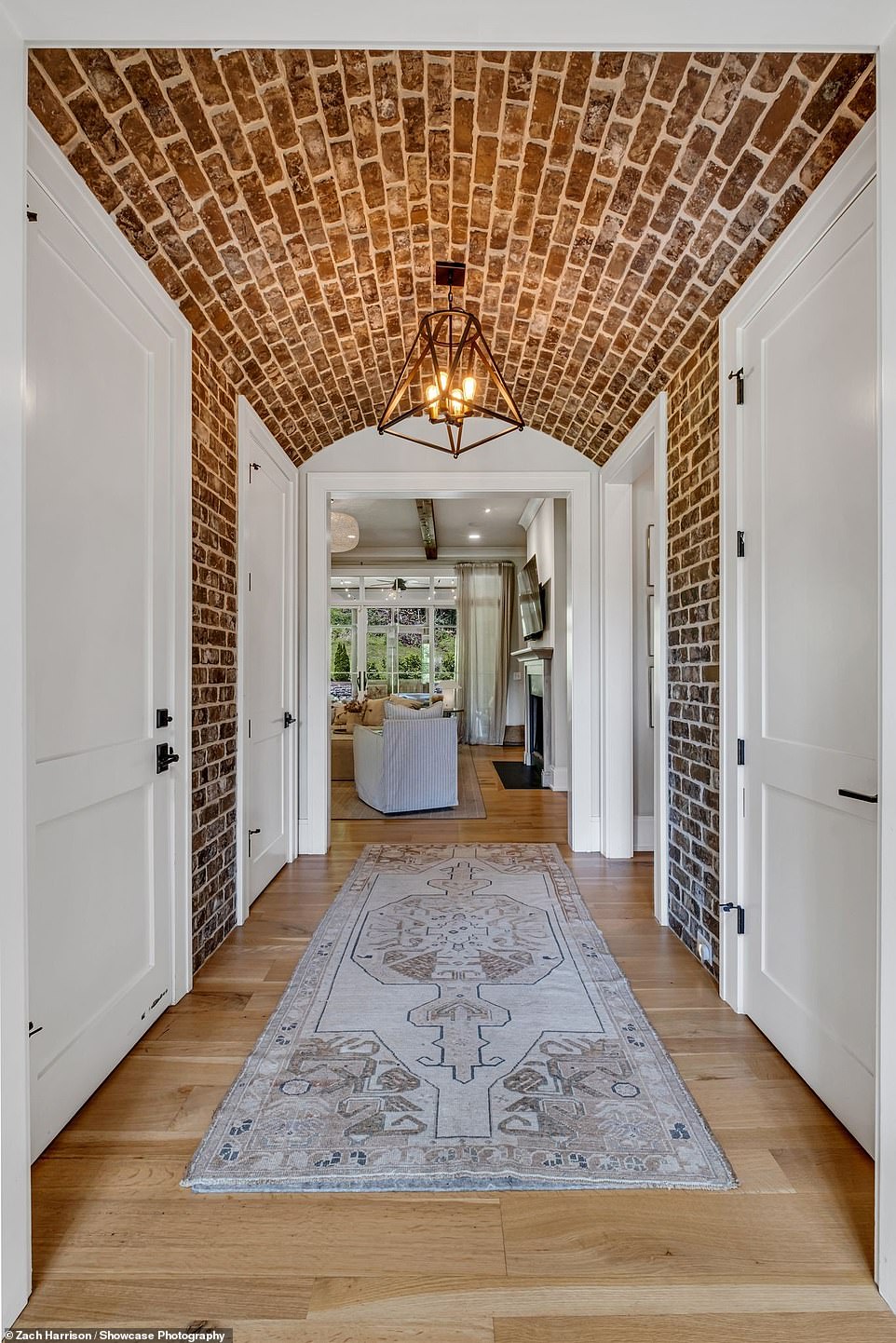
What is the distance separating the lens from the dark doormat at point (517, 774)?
695 centimetres

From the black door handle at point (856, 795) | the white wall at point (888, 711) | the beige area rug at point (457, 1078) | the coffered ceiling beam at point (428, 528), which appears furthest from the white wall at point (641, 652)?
the coffered ceiling beam at point (428, 528)

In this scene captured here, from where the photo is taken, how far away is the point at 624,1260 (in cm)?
131

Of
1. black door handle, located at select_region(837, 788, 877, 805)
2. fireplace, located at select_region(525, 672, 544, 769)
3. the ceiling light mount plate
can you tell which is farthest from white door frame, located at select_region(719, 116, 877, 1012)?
fireplace, located at select_region(525, 672, 544, 769)

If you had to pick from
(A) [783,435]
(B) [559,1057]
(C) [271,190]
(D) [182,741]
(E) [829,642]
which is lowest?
(B) [559,1057]

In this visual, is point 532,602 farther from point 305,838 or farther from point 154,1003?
point 154,1003

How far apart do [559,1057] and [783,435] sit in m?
1.92

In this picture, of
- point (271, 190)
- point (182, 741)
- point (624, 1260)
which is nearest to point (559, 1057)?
point (624, 1260)

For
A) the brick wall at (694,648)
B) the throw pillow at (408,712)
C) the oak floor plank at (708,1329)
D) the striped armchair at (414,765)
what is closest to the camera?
the oak floor plank at (708,1329)

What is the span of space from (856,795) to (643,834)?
2.88 metres

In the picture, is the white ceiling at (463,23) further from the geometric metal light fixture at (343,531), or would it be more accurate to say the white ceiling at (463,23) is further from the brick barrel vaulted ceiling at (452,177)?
the geometric metal light fixture at (343,531)

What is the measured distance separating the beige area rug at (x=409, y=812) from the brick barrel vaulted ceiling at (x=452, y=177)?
3.34 metres

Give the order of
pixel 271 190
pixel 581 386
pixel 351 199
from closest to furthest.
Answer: pixel 271 190, pixel 351 199, pixel 581 386

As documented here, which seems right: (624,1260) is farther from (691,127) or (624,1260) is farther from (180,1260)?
(691,127)

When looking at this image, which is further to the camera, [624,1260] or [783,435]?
[783,435]
